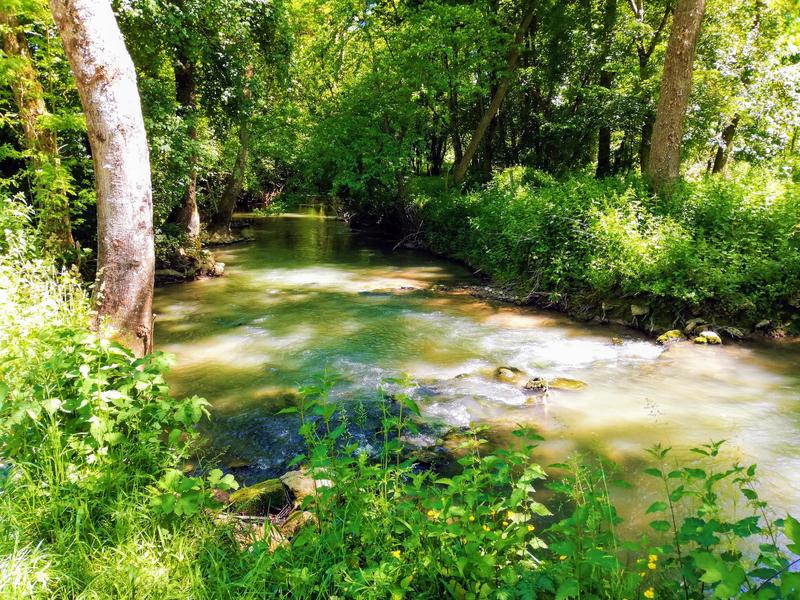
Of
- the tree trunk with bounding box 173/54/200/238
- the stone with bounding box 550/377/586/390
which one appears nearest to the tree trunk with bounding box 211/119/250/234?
the tree trunk with bounding box 173/54/200/238

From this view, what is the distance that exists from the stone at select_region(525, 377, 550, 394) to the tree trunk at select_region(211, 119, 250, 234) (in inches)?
510

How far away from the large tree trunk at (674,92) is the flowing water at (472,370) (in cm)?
440

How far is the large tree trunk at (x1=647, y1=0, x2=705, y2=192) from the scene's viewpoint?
995 centimetres

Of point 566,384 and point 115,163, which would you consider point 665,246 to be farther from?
point 115,163

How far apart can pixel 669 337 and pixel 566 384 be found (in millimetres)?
2878

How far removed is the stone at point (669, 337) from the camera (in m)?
8.26

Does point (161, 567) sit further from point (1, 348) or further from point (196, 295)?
point (196, 295)

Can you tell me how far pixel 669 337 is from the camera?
8.30m

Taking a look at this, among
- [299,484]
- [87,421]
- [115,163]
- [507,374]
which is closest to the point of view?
[87,421]

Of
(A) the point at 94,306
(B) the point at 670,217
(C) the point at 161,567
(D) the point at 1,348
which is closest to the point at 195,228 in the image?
(A) the point at 94,306

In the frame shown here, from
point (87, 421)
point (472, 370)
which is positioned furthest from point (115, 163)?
point (472, 370)

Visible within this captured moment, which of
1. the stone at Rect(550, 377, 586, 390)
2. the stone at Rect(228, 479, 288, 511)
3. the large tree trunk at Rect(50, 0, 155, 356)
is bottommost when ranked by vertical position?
the stone at Rect(550, 377, 586, 390)

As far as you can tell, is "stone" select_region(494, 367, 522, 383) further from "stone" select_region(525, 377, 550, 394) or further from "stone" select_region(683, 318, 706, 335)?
"stone" select_region(683, 318, 706, 335)

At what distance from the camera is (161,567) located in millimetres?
2398
